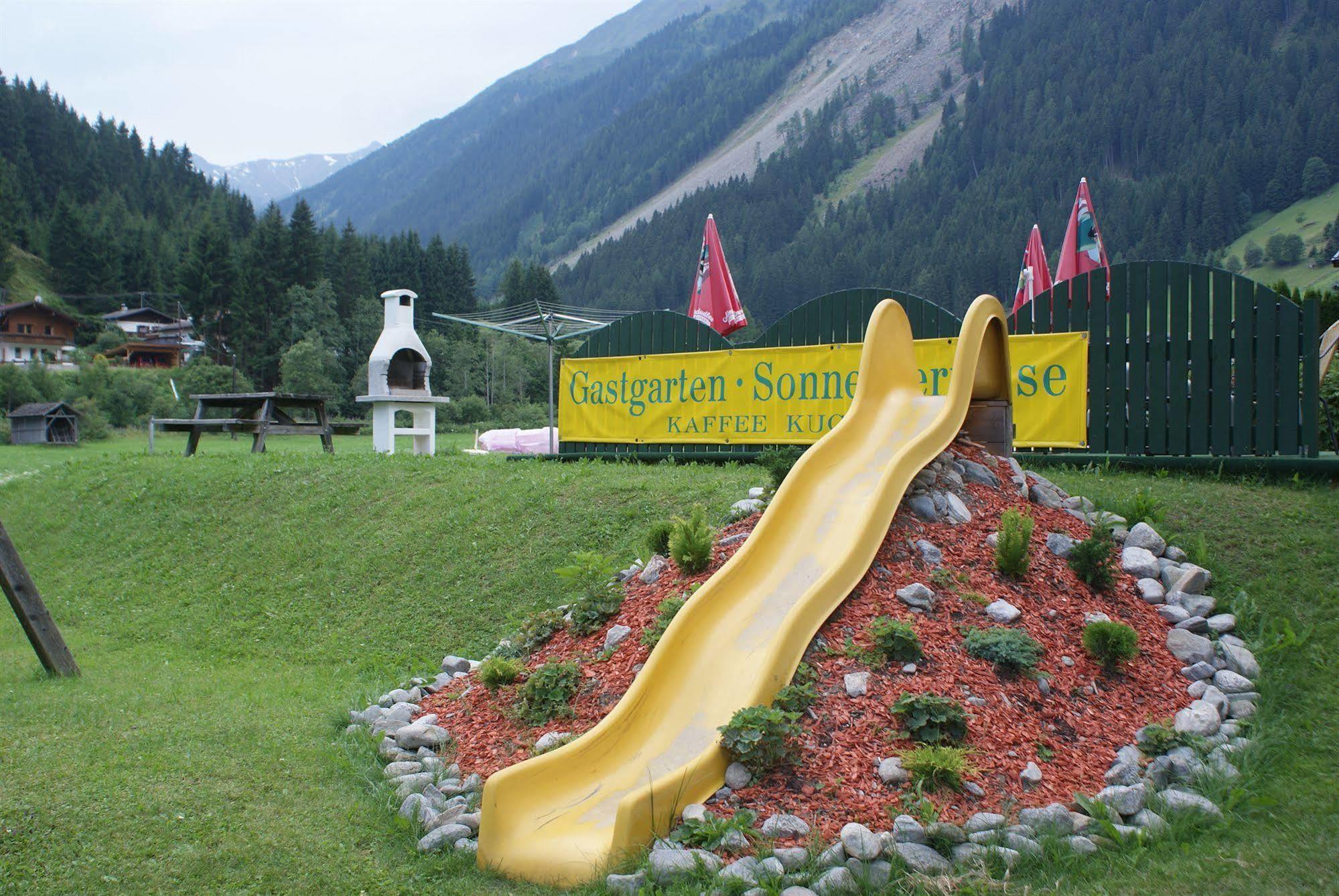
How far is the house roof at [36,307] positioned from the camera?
71600 millimetres

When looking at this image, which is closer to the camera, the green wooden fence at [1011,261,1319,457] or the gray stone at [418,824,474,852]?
the gray stone at [418,824,474,852]

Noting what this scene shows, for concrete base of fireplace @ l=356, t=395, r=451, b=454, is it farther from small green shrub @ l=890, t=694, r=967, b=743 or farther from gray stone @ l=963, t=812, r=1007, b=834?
gray stone @ l=963, t=812, r=1007, b=834

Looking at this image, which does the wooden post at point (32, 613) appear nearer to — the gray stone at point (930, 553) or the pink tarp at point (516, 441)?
the gray stone at point (930, 553)

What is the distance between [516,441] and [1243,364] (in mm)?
18143

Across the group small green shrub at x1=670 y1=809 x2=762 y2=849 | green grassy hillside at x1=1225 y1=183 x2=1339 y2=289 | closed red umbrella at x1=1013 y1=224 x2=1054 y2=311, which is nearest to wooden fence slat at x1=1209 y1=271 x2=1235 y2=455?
small green shrub at x1=670 y1=809 x2=762 y2=849

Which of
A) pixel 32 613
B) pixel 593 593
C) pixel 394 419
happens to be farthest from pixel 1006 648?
pixel 394 419

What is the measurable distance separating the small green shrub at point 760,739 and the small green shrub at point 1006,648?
137cm

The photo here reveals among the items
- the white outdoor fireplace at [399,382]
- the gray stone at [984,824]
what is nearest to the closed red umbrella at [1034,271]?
the white outdoor fireplace at [399,382]

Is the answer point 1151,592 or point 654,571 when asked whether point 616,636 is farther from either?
point 1151,592

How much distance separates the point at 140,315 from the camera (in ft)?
268

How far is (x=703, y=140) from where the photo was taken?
190125mm

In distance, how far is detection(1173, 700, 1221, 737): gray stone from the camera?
5.25m

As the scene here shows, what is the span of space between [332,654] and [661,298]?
92609 mm

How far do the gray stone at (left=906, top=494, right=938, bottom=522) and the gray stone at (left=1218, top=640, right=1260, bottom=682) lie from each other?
6.51ft
